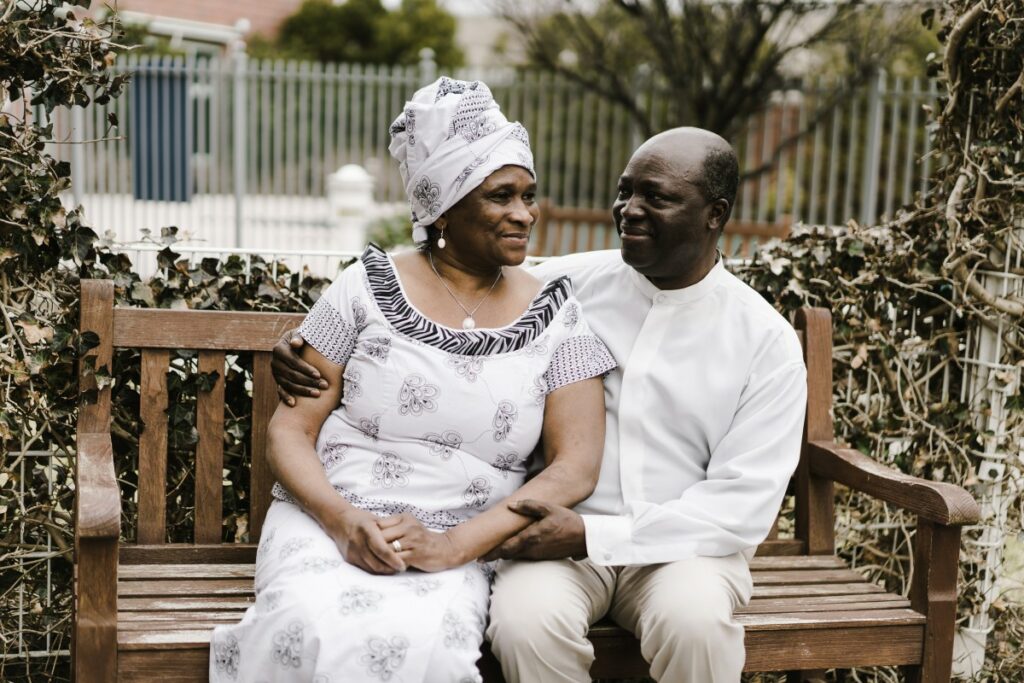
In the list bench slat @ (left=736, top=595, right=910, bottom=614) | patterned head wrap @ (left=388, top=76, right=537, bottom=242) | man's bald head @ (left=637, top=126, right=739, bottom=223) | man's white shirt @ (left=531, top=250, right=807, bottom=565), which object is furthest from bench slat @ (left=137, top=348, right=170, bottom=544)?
bench slat @ (left=736, top=595, right=910, bottom=614)

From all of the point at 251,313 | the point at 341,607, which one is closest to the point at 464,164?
the point at 251,313

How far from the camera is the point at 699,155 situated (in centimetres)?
321

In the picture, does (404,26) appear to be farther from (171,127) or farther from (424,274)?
(424,274)

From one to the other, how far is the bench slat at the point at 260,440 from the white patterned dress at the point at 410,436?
30 centimetres

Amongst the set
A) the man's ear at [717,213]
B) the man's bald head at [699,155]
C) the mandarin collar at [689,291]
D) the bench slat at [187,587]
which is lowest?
the bench slat at [187,587]

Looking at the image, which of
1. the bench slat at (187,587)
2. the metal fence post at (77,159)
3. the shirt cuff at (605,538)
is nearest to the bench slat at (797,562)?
the shirt cuff at (605,538)

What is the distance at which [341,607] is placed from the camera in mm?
2688

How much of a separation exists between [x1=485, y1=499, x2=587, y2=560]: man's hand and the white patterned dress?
0.37ft

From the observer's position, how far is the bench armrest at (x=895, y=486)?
3152mm

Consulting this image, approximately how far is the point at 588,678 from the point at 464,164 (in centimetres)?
132

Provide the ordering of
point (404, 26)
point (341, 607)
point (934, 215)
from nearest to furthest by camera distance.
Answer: point (341, 607)
point (934, 215)
point (404, 26)

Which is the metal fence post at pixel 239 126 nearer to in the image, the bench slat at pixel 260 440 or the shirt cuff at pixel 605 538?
the bench slat at pixel 260 440

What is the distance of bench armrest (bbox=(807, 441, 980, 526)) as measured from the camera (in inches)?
124

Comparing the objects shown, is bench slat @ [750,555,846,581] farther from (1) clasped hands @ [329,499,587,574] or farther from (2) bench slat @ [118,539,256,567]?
(2) bench slat @ [118,539,256,567]
